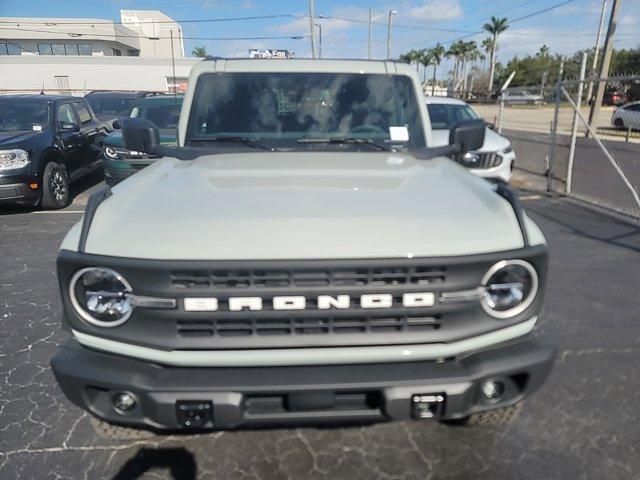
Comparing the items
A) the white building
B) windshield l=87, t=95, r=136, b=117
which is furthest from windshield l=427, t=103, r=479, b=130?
the white building

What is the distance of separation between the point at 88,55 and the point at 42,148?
55.3 m

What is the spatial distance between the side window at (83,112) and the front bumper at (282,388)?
8.77 meters

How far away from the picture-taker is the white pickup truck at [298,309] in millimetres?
1824

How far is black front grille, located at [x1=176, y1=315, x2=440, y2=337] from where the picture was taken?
6.18 feet

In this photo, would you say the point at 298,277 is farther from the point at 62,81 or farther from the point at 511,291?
the point at 62,81

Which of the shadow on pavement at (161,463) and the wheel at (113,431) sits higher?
the wheel at (113,431)

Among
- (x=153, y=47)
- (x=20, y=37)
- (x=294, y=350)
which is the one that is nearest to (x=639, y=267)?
(x=294, y=350)

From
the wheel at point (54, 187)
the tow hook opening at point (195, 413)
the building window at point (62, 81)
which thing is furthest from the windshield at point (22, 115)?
the building window at point (62, 81)

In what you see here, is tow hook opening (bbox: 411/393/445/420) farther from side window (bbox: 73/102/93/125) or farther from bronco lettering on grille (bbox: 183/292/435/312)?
side window (bbox: 73/102/93/125)

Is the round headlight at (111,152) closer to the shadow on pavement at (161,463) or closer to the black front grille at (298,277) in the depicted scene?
the shadow on pavement at (161,463)

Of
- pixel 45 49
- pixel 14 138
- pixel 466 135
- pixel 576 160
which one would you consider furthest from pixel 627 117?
pixel 45 49

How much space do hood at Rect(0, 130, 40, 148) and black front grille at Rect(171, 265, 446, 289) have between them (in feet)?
22.1

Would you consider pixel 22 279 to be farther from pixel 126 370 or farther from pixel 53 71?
pixel 53 71

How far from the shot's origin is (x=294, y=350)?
75.1 inches
